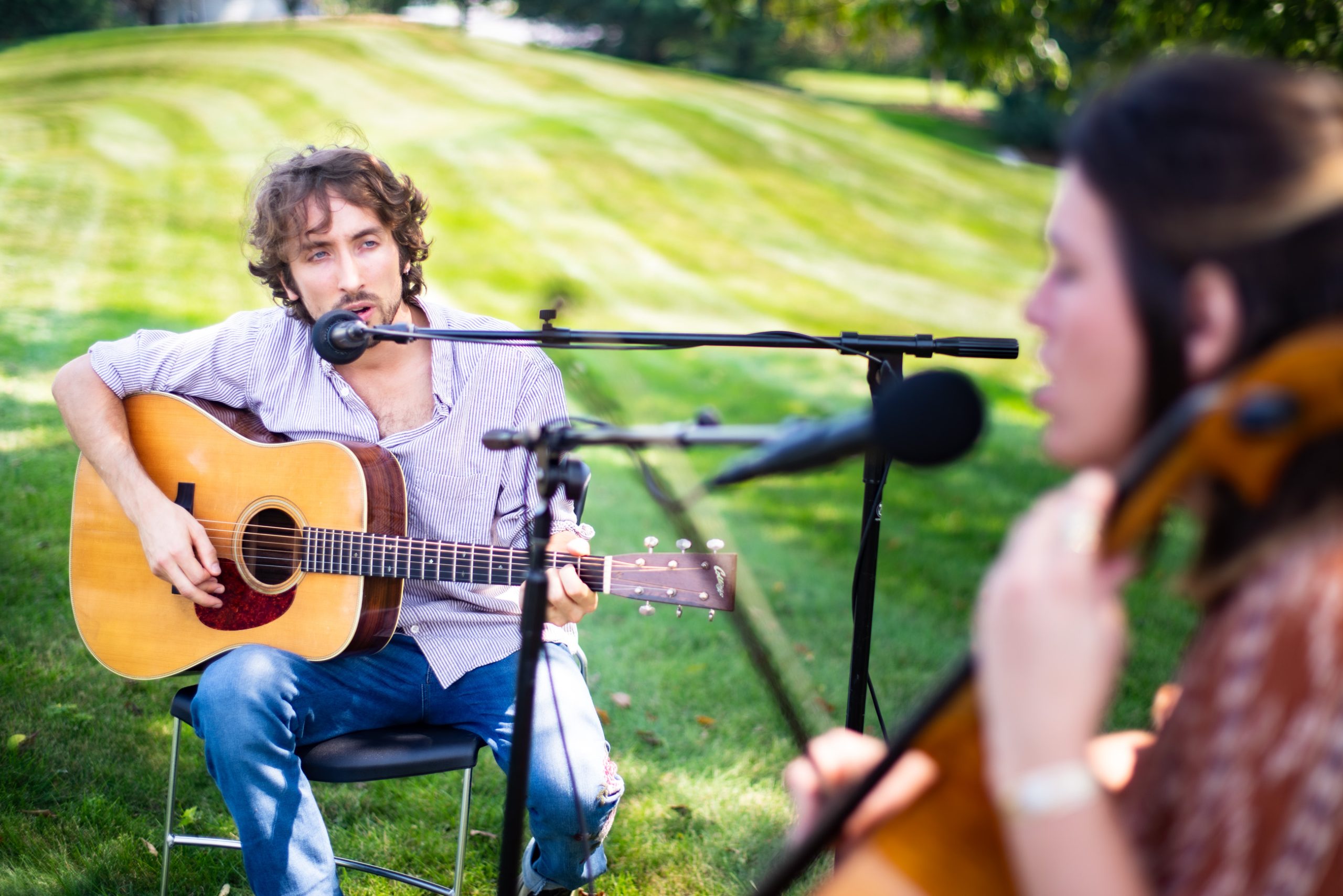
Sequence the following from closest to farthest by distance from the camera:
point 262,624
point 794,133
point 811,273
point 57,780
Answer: point 262,624 → point 57,780 → point 811,273 → point 794,133

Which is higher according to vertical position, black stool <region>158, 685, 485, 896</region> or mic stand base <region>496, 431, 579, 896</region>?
mic stand base <region>496, 431, 579, 896</region>

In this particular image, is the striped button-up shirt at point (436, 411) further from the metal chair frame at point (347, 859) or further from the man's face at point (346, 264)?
the metal chair frame at point (347, 859)

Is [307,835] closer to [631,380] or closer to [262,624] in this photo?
[262,624]

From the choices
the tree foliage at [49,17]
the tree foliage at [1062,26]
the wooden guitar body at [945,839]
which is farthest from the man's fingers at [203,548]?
the tree foliage at [49,17]

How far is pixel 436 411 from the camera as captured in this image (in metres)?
2.63

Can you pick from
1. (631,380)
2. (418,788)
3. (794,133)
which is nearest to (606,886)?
(418,788)

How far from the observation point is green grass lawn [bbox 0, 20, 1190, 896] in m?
3.08

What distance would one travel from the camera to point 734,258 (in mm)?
14383

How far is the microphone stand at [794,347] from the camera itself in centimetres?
158

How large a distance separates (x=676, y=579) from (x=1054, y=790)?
1.37 metres

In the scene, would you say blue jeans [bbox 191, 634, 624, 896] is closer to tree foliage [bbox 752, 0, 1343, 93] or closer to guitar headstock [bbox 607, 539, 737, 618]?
guitar headstock [bbox 607, 539, 737, 618]

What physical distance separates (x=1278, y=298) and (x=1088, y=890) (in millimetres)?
588

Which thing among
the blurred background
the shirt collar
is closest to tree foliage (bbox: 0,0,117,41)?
the blurred background

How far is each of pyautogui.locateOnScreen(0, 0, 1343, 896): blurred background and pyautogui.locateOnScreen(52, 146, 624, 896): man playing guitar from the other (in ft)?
1.69
